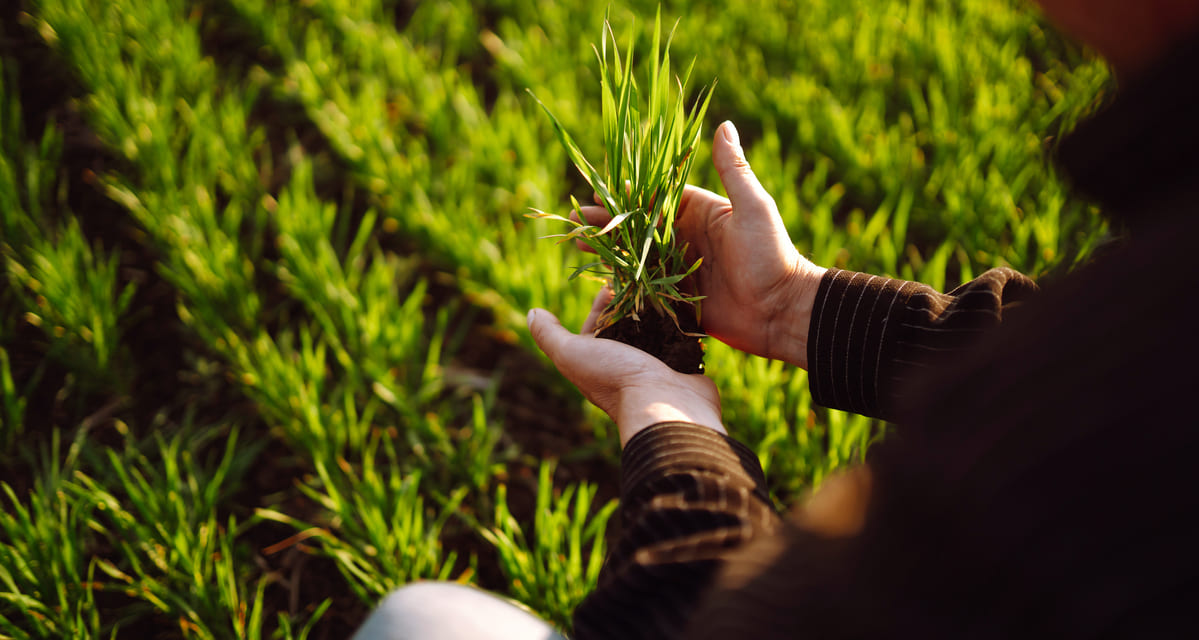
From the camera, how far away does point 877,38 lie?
2.23m

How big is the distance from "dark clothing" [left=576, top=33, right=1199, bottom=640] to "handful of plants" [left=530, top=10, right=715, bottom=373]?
504mm

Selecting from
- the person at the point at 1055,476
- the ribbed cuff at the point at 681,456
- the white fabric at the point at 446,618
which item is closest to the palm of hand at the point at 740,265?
the ribbed cuff at the point at 681,456

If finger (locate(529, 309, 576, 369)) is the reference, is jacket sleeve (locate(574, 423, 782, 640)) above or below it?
above

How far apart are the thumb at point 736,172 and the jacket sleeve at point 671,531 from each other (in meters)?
0.48

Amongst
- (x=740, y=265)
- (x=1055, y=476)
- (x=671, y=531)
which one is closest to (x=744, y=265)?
(x=740, y=265)

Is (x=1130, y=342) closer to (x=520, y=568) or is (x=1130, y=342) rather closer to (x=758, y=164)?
(x=520, y=568)

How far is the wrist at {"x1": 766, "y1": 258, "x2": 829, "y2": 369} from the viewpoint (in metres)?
1.15

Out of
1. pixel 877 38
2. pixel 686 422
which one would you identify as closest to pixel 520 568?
pixel 686 422

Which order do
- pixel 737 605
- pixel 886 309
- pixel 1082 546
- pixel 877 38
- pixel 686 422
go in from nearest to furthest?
pixel 1082 546
pixel 737 605
pixel 686 422
pixel 886 309
pixel 877 38

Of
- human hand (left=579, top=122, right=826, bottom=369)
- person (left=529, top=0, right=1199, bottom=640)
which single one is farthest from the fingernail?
person (left=529, top=0, right=1199, bottom=640)

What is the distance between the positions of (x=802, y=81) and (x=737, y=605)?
6.14 feet

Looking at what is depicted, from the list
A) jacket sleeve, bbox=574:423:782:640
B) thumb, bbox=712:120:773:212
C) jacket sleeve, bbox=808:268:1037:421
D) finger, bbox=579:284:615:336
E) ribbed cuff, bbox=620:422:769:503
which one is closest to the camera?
jacket sleeve, bbox=574:423:782:640

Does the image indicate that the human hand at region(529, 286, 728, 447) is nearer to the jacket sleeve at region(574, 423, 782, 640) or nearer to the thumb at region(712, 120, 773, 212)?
the jacket sleeve at region(574, 423, 782, 640)

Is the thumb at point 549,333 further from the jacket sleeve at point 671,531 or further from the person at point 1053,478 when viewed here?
the person at point 1053,478
